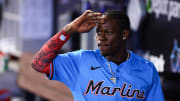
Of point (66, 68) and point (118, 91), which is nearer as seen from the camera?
point (118, 91)

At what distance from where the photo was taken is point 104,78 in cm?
171

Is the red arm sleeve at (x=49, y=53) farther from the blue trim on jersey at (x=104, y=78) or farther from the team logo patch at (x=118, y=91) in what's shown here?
the team logo patch at (x=118, y=91)

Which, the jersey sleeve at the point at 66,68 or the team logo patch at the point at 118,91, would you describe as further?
the jersey sleeve at the point at 66,68

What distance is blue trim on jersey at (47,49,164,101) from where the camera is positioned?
5.51 feet

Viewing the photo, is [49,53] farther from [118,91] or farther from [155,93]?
[155,93]

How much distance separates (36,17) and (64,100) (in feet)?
6.57

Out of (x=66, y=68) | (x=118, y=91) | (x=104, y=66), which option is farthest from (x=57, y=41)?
(x=118, y=91)

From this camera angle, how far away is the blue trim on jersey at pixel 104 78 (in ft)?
5.51

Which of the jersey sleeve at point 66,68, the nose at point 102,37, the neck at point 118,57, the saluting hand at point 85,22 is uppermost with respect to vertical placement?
the saluting hand at point 85,22

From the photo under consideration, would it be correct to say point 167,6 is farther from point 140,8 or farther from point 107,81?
point 107,81

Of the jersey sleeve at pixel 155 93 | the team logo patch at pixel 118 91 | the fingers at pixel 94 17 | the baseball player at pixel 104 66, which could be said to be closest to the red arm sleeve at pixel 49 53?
the baseball player at pixel 104 66

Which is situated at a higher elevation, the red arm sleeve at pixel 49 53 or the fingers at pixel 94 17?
the fingers at pixel 94 17

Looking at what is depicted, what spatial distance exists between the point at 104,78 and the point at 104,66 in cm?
9

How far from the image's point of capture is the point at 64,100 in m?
3.79
